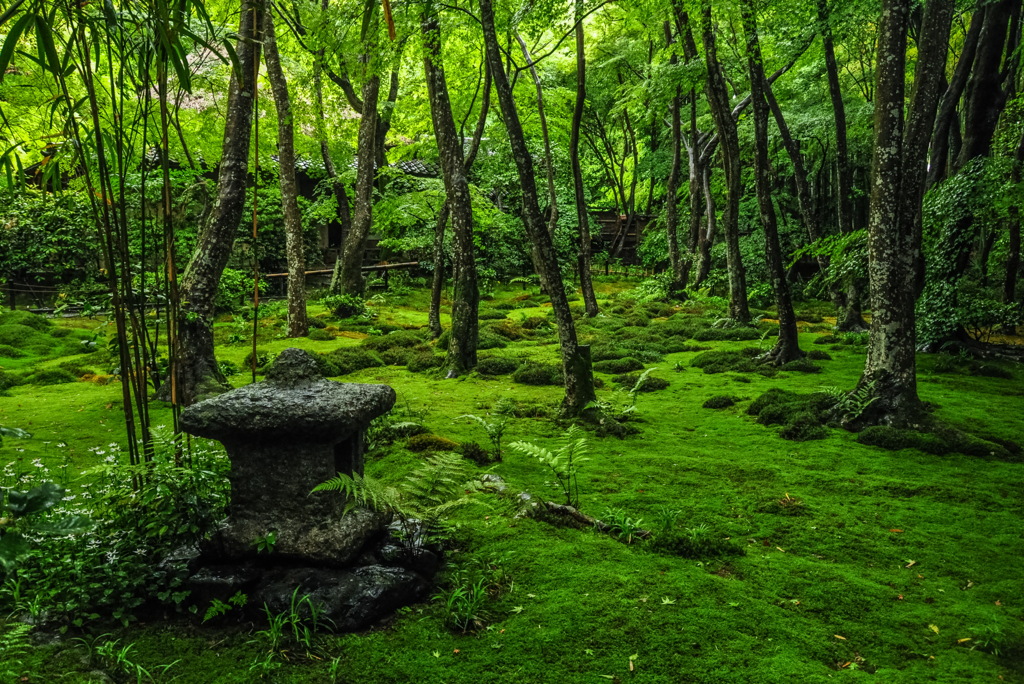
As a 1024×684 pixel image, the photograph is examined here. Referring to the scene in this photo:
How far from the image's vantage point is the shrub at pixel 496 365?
29.5 ft

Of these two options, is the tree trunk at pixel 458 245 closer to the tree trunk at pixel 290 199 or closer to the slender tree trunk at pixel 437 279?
the slender tree trunk at pixel 437 279

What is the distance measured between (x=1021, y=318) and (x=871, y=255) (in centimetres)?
654

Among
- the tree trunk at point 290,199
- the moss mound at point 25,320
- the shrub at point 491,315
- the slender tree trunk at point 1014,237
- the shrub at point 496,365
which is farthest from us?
the shrub at point 491,315

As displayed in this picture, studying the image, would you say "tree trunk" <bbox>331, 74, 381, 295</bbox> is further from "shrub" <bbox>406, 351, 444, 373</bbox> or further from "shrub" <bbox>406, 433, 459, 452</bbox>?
"shrub" <bbox>406, 433, 459, 452</bbox>

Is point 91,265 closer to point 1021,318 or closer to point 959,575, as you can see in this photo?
point 959,575

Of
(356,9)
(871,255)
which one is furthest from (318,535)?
(356,9)

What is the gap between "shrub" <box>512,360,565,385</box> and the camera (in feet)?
27.7

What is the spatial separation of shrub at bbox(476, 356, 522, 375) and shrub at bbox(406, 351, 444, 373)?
2.68 ft

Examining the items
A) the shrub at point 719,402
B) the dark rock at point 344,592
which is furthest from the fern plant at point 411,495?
the shrub at point 719,402

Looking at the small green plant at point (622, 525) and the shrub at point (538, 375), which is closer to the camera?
the small green plant at point (622, 525)

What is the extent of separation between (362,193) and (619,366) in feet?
29.3

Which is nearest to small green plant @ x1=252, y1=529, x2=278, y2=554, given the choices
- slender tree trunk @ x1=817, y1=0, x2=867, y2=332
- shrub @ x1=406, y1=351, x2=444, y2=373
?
shrub @ x1=406, y1=351, x2=444, y2=373

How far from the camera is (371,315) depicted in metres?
15.0

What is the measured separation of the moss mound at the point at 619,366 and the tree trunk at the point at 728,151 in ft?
14.4
